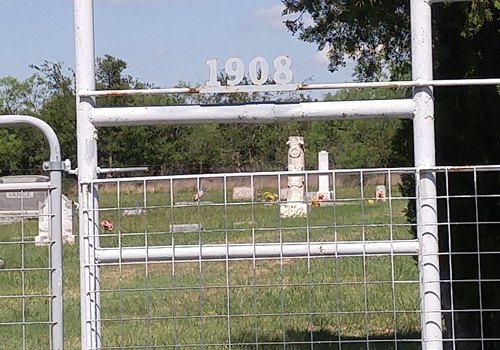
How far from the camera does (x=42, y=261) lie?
10.6 metres

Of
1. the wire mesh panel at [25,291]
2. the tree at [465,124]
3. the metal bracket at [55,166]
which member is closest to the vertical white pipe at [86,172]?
the metal bracket at [55,166]

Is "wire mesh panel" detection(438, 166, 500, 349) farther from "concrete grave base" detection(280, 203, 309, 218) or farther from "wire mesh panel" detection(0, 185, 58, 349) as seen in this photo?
"wire mesh panel" detection(0, 185, 58, 349)

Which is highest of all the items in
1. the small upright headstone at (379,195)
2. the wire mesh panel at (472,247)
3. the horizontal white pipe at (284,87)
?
the horizontal white pipe at (284,87)

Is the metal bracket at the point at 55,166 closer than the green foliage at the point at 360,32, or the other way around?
the metal bracket at the point at 55,166

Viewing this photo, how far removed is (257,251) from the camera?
3.35 metres

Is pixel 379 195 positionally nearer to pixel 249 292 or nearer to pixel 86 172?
pixel 86 172

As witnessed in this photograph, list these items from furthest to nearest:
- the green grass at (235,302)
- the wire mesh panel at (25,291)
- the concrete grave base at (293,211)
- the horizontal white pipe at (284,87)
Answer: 1. the green grass at (235,302)
2. the wire mesh panel at (25,291)
3. the concrete grave base at (293,211)
4. the horizontal white pipe at (284,87)

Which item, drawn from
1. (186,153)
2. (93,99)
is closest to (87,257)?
(93,99)

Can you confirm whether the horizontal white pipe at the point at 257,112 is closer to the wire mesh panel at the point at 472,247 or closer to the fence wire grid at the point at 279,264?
the fence wire grid at the point at 279,264

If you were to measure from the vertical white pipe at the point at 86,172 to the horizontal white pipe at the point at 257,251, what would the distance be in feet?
0.22

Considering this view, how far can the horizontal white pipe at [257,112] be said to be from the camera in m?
3.35

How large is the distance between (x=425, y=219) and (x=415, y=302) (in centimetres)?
591

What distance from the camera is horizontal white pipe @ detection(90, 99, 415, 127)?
335 centimetres

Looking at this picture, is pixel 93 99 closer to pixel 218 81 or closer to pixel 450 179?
pixel 218 81
